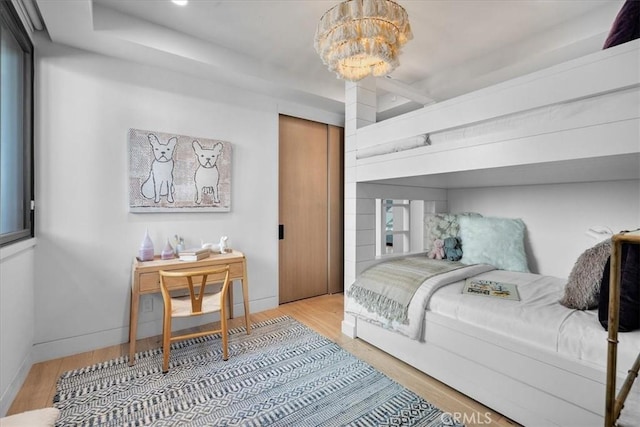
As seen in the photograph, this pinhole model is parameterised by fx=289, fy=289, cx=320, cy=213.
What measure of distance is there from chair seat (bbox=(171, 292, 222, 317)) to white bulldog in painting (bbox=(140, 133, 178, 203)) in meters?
0.94

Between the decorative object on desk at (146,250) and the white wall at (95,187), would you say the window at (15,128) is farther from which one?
the decorative object on desk at (146,250)

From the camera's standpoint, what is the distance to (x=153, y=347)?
7.95 feet

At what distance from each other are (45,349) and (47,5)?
7.87 feet

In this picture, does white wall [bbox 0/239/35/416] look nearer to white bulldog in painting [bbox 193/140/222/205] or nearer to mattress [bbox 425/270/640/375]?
white bulldog in painting [bbox 193/140/222/205]

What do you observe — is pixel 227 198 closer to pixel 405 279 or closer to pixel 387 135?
pixel 387 135

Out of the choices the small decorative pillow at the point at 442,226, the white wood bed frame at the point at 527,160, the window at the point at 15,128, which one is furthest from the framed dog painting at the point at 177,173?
the small decorative pillow at the point at 442,226

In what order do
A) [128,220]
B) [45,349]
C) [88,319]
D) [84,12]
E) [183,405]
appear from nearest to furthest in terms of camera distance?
[183,405] < [84,12] < [45,349] < [88,319] < [128,220]

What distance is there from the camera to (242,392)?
6.04 ft

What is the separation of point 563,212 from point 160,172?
3.63 m

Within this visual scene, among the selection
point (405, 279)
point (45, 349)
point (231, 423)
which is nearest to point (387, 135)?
point (405, 279)

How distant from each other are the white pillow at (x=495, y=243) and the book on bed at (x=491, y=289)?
559mm

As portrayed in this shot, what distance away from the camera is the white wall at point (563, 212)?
2.26 metres

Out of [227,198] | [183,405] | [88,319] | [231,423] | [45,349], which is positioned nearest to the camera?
[231,423]

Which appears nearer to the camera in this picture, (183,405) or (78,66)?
(183,405)
